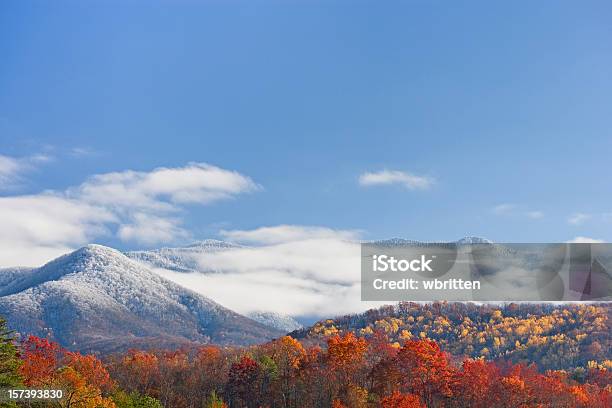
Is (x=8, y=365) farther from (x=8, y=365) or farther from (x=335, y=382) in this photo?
(x=335, y=382)

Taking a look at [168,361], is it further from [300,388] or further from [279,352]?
[300,388]

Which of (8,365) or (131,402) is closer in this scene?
(8,365)

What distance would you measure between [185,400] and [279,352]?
19396mm

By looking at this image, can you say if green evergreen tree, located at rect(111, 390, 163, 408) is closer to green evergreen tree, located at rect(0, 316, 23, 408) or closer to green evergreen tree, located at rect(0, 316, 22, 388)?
green evergreen tree, located at rect(0, 316, 23, 408)

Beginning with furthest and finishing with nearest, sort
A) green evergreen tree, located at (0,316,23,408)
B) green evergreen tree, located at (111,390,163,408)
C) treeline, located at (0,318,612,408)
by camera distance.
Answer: treeline, located at (0,318,612,408), green evergreen tree, located at (111,390,163,408), green evergreen tree, located at (0,316,23,408)

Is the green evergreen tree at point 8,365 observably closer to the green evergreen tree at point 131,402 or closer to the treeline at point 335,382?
the treeline at point 335,382

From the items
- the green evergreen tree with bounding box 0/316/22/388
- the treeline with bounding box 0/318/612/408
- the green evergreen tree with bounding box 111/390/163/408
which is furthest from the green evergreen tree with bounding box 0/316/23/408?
the green evergreen tree with bounding box 111/390/163/408

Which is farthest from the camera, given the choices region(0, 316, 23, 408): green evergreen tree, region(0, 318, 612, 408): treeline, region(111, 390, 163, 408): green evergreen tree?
region(0, 318, 612, 408): treeline

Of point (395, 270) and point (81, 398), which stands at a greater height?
point (395, 270)

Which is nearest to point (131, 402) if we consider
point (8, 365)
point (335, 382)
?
point (8, 365)

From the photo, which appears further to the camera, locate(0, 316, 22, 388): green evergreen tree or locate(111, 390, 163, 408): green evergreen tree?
locate(111, 390, 163, 408): green evergreen tree

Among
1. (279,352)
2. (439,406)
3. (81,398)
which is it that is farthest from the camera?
(279,352)

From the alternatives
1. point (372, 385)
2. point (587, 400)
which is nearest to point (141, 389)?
point (372, 385)

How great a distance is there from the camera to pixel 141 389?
4998 inches
